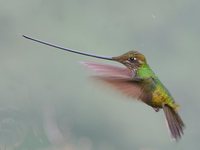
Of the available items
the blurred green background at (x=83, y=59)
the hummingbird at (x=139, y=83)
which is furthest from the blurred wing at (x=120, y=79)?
the blurred green background at (x=83, y=59)

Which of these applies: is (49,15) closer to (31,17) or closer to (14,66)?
(31,17)

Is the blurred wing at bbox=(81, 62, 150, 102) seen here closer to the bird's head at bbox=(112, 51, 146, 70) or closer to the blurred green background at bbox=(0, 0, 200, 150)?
the bird's head at bbox=(112, 51, 146, 70)

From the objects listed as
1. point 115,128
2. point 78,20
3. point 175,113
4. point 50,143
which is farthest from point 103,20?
point 175,113

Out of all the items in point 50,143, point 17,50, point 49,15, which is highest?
point 49,15

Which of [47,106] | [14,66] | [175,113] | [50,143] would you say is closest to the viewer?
[175,113]

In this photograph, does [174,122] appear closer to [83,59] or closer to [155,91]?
[155,91]

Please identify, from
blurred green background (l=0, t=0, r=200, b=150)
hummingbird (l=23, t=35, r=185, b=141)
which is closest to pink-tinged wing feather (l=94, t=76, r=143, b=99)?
hummingbird (l=23, t=35, r=185, b=141)
